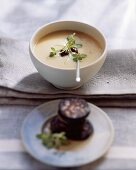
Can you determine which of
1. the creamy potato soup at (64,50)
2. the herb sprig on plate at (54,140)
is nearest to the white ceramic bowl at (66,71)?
the creamy potato soup at (64,50)

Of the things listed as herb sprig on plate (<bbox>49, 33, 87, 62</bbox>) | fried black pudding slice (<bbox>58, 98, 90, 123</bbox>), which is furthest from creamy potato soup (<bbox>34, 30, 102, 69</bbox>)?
fried black pudding slice (<bbox>58, 98, 90, 123</bbox>)

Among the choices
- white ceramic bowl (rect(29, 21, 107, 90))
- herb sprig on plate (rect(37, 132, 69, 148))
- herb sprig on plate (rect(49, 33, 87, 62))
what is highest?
herb sprig on plate (rect(49, 33, 87, 62))

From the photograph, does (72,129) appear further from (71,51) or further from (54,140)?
(71,51)

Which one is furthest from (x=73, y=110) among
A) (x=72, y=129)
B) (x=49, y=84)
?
(x=49, y=84)

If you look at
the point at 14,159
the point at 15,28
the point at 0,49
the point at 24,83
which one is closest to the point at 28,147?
the point at 14,159

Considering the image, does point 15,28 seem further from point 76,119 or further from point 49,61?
point 76,119

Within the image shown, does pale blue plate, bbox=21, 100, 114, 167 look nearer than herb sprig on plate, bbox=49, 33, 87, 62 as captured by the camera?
Yes

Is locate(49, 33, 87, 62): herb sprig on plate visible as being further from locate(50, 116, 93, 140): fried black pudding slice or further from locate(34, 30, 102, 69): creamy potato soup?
locate(50, 116, 93, 140): fried black pudding slice
